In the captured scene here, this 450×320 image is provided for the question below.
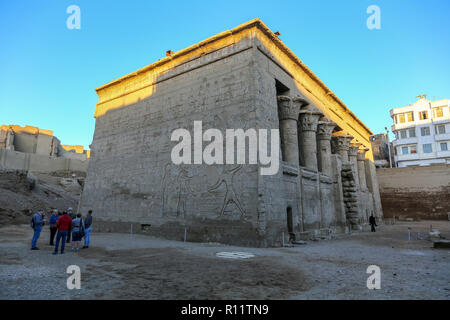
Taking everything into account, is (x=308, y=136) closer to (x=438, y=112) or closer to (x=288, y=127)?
(x=288, y=127)

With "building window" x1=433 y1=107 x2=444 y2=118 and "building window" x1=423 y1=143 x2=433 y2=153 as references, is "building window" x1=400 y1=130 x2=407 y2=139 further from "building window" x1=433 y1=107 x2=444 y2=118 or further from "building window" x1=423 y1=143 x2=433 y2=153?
"building window" x1=433 y1=107 x2=444 y2=118

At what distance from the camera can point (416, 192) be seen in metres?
28.3

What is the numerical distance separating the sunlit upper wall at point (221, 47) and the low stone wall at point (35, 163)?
64.3 feet

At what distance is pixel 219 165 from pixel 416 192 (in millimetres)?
27803

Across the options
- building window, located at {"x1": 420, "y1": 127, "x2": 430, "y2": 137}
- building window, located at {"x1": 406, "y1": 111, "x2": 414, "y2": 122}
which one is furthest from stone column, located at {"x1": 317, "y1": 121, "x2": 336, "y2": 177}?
building window, located at {"x1": 406, "y1": 111, "x2": 414, "y2": 122}

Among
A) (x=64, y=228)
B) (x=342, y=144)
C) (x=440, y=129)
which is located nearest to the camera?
(x=64, y=228)

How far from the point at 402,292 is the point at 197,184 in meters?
8.75

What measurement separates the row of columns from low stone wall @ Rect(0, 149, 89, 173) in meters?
31.9

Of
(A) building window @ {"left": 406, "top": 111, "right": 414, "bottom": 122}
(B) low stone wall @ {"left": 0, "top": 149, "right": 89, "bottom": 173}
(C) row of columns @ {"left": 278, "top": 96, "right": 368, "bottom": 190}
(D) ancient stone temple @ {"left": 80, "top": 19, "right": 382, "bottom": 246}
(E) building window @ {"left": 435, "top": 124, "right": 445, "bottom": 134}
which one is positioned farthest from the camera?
(A) building window @ {"left": 406, "top": 111, "right": 414, "bottom": 122}

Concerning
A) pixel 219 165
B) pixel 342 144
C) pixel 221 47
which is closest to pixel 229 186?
pixel 219 165

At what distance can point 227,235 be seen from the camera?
1020 centimetres

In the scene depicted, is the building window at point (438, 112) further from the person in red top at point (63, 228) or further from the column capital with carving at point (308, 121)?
the person in red top at point (63, 228)

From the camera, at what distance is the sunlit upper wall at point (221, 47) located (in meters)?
12.0

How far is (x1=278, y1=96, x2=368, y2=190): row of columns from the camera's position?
13547 millimetres
